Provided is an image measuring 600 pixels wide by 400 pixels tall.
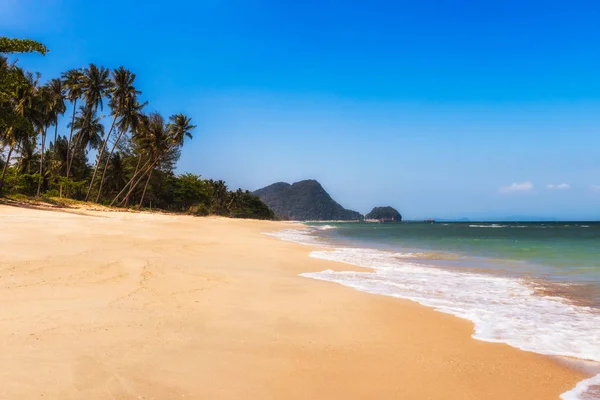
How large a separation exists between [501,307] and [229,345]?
16.5 feet

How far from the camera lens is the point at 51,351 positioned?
3.37 metres

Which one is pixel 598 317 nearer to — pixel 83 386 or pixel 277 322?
pixel 277 322

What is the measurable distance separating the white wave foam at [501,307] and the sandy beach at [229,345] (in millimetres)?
490

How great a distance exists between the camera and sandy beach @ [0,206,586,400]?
3.02 meters

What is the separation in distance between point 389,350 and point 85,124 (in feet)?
169

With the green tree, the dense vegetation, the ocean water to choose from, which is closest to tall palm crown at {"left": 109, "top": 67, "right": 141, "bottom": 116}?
the dense vegetation

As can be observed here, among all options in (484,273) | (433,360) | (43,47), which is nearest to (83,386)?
(433,360)

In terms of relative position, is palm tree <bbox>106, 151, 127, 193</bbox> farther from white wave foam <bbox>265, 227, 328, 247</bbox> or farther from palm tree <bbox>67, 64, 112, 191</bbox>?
white wave foam <bbox>265, 227, 328, 247</bbox>

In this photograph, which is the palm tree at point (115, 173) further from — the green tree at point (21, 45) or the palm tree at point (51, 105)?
the green tree at point (21, 45)

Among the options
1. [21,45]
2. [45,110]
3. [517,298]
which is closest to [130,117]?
[45,110]

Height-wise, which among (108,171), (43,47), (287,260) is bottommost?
(287,260)

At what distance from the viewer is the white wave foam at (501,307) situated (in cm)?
466

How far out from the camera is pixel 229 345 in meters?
3.94

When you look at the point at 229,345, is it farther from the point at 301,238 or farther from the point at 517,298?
the point at 301,238
